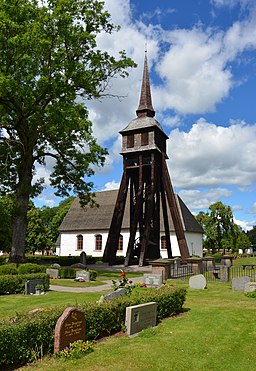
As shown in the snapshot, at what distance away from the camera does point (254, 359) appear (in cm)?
686

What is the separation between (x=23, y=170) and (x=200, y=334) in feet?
58.5

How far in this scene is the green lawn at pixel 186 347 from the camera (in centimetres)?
642

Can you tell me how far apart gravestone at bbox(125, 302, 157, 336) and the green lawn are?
22 cm

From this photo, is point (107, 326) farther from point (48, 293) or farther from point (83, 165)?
point (83, 165)

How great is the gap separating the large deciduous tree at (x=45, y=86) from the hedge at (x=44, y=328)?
Result: 13.8 meters

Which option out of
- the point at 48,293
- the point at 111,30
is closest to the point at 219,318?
the point at 48,293

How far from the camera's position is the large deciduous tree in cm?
1959

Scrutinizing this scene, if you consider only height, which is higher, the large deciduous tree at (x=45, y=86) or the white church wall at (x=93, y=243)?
the large deciduous tree at (x=45, y=86)

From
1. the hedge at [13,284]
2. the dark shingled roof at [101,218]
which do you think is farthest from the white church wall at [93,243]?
the hedge at [13,284]

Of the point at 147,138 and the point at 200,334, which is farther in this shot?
the point at 147,138

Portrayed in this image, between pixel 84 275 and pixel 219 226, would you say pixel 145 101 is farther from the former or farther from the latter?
pixel 219 226

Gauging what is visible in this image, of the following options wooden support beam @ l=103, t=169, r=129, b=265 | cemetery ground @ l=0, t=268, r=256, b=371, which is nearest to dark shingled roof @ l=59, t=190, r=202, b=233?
wooden support beam @ l=103, t=169, r=129, b=265

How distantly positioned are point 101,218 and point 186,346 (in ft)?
131

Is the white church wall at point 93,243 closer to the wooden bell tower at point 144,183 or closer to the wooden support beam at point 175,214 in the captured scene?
the wooden bell tower at point 144,183
